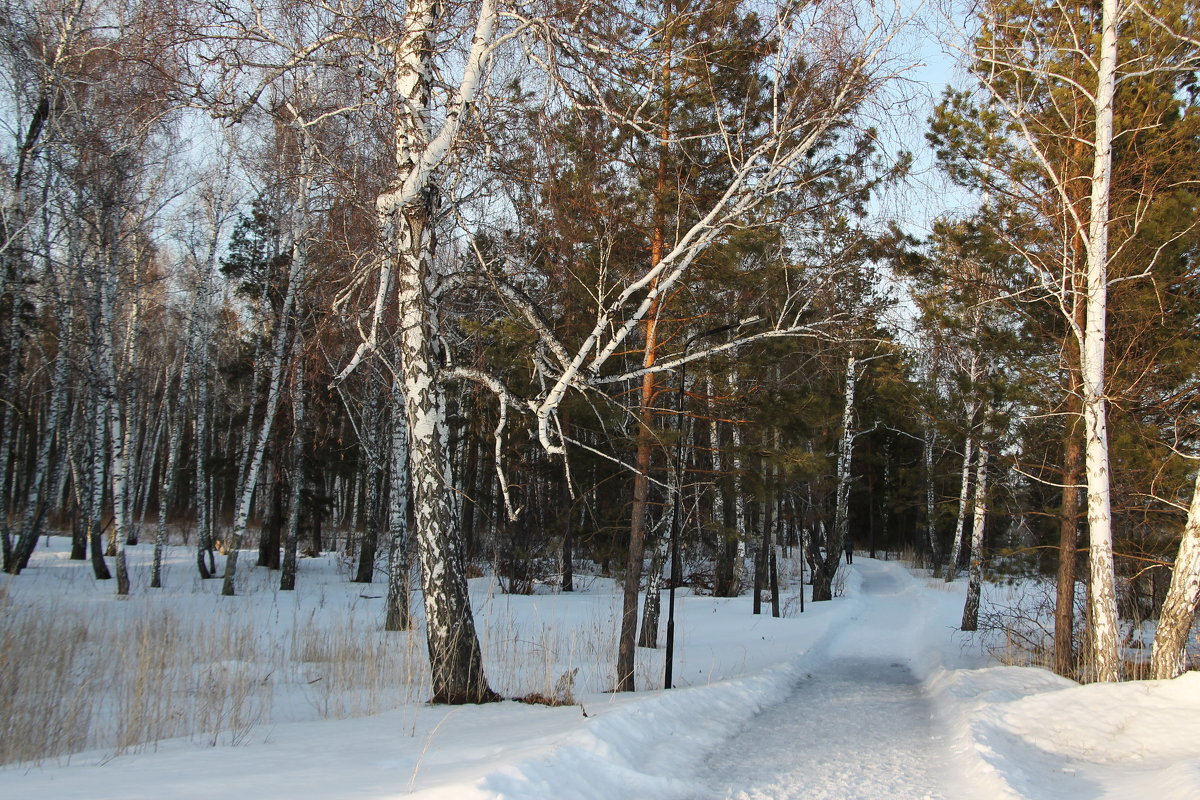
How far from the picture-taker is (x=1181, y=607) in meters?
6.90

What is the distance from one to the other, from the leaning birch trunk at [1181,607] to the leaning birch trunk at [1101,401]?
0.65 m

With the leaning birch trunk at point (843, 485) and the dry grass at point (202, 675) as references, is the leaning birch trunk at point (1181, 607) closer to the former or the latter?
the dry grass at point (202, 675)

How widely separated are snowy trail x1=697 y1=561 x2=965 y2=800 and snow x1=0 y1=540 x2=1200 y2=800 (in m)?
0.03

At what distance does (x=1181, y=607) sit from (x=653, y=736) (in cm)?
525

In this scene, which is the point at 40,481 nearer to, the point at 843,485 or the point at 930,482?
the point at 843,485

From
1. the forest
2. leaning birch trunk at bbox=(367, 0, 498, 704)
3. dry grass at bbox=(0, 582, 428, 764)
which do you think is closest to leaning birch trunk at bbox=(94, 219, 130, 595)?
the forest

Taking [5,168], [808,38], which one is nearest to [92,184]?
[5,168]

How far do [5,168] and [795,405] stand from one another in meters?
13.0

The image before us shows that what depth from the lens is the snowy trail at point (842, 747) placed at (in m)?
4.89

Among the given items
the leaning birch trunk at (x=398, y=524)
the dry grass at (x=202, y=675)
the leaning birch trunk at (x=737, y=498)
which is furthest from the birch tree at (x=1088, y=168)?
the leaning birch trunk at (x=398, y=524)

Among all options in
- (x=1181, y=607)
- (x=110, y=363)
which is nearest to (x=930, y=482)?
(x=1181, y=607)

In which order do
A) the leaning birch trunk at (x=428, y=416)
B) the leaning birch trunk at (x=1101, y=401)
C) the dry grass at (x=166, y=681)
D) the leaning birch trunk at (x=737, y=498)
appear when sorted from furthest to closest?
the leaning birch trunk at (x=737, y=498) → the leaning birch trunk at (x=1101, y=401) → the leaning birch trunk at (x=428, y=416) → the dry grass at (x=166, y=681)

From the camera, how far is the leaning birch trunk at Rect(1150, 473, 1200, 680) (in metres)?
6.77

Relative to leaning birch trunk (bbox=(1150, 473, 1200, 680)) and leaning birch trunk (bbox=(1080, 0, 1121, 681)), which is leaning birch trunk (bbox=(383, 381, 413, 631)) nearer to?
leaning birch trunk (bbox=(1080, 0, 1121, 681))
